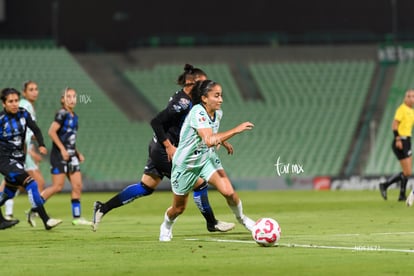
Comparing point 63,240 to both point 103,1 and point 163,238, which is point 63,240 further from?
point 103,1

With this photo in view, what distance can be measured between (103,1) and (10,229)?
2669 centimetres

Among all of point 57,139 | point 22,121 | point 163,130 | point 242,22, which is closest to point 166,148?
point 163,130

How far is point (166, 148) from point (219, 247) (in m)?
2.24

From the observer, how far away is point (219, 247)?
41.1 ft

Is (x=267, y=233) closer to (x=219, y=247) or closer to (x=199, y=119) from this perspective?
(x=219, y=247)

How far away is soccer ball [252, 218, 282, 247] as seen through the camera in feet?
40.5

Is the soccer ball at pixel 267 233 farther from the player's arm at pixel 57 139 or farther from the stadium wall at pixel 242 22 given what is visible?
the stadium wall at pixel 242 22

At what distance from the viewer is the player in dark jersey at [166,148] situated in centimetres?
1449

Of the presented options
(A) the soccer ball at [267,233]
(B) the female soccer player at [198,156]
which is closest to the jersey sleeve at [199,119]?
(B) the female soccer player at [198,156]

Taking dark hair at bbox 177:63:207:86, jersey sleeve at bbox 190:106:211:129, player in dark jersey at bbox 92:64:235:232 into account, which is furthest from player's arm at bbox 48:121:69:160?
jersey sleeve at bbox 190:106:211:129

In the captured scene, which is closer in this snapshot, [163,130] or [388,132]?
[163,130]

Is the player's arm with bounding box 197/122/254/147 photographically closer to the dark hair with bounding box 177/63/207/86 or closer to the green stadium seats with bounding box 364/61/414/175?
the dark hair with bounding box 177/63/207/86

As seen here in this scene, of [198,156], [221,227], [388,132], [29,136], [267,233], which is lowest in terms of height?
[388,132]

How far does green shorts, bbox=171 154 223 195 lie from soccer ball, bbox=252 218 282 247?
1388mm
